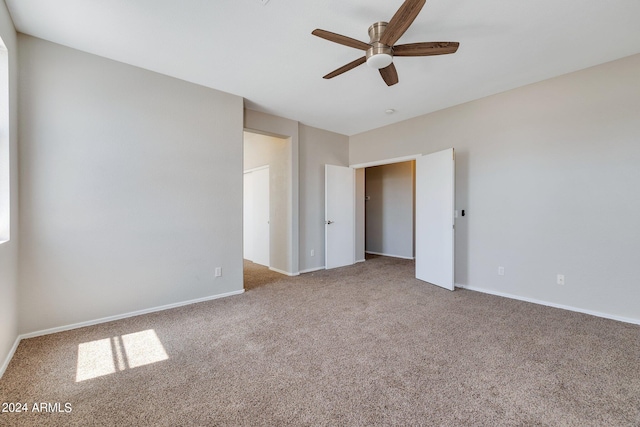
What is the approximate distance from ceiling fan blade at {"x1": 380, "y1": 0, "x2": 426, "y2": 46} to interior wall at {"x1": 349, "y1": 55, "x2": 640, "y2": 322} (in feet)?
8.05

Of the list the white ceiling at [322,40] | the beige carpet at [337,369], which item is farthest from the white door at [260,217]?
the beige carpet at [337,369]

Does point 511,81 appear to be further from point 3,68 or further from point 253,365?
point 3,68

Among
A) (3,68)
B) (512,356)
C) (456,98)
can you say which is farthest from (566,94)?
(3,68)

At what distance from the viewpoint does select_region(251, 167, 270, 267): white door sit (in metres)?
5.41

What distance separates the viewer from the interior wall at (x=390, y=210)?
637 cm

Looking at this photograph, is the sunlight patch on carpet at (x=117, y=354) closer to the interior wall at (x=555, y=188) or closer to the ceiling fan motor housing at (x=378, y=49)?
the ceiling fan motor housing at (x=378, y=49)

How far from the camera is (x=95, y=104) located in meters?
2.67

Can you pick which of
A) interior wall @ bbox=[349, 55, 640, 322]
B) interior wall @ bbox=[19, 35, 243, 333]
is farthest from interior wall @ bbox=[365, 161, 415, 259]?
interior wall @ bbox=[19, 35, 243, 333]

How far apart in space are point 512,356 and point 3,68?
4673 millimetres

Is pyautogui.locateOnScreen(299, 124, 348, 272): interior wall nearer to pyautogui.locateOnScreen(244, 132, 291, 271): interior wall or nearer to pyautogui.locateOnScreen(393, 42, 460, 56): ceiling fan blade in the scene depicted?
pyautogui.locateOnScreen(244, 132, 291, 271): interior wall

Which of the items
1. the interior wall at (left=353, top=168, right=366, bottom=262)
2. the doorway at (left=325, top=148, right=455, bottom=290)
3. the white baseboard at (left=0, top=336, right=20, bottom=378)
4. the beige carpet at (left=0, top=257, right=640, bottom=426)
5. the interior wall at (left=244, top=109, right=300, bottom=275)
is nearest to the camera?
the beige carpet at (left=0, top=257, right=640, bottom=426)

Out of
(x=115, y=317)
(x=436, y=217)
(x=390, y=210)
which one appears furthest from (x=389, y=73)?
(x=390, y=210)

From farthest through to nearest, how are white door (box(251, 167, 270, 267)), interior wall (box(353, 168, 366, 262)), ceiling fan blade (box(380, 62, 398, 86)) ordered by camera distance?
interior wall (box(353, 168, 366, 262)), white door (box(251, 167, 270, 267)), ceiling fan blade (box(380, 62, 398, 86))

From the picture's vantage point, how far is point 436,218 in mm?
4039
